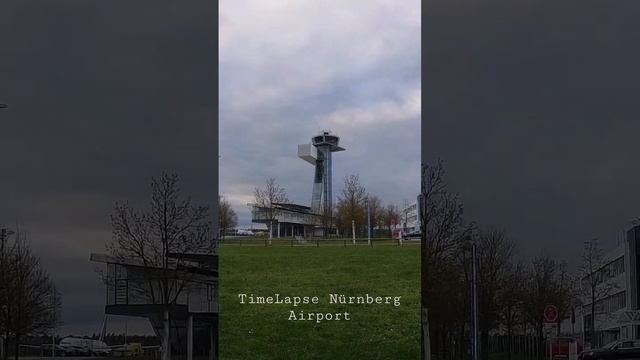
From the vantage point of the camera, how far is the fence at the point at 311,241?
10.9 metres

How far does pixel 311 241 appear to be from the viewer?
11.0m

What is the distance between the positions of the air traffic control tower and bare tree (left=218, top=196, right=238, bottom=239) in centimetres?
93

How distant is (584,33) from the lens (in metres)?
11.0

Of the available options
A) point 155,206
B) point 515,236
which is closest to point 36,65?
point 155,206

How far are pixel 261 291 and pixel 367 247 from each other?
130 cm

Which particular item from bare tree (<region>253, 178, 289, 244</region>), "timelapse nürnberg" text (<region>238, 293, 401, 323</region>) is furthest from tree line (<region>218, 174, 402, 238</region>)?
"timelapse nürnberg" text (<region>238, 293, 401, 323</region>)

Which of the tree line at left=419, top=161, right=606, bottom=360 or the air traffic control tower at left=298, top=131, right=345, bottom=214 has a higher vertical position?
the air traffic control tower at left=298, top=131, right=345, bottom=214

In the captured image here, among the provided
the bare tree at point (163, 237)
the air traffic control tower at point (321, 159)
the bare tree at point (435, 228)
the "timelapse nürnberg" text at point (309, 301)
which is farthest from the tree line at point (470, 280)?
the bare tree at point (163, 237)

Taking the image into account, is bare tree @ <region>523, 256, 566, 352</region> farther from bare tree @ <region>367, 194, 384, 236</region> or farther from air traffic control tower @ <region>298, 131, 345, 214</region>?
air traffic control tower @ <region>298, 131, 345, 214</region>

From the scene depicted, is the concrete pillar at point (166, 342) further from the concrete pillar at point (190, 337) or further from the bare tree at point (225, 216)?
the bare tree at point (225, 216)

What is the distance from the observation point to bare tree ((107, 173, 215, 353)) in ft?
36.2

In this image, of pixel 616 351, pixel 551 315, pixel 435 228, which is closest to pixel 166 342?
pixel 435 228

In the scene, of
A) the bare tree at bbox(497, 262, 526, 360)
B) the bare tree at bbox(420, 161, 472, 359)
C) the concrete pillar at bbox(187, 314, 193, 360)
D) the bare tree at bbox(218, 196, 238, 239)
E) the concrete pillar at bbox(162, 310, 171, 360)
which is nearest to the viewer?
the bare tree at bbox(218, 196, 238, 239)

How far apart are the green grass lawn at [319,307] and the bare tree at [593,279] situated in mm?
2063
